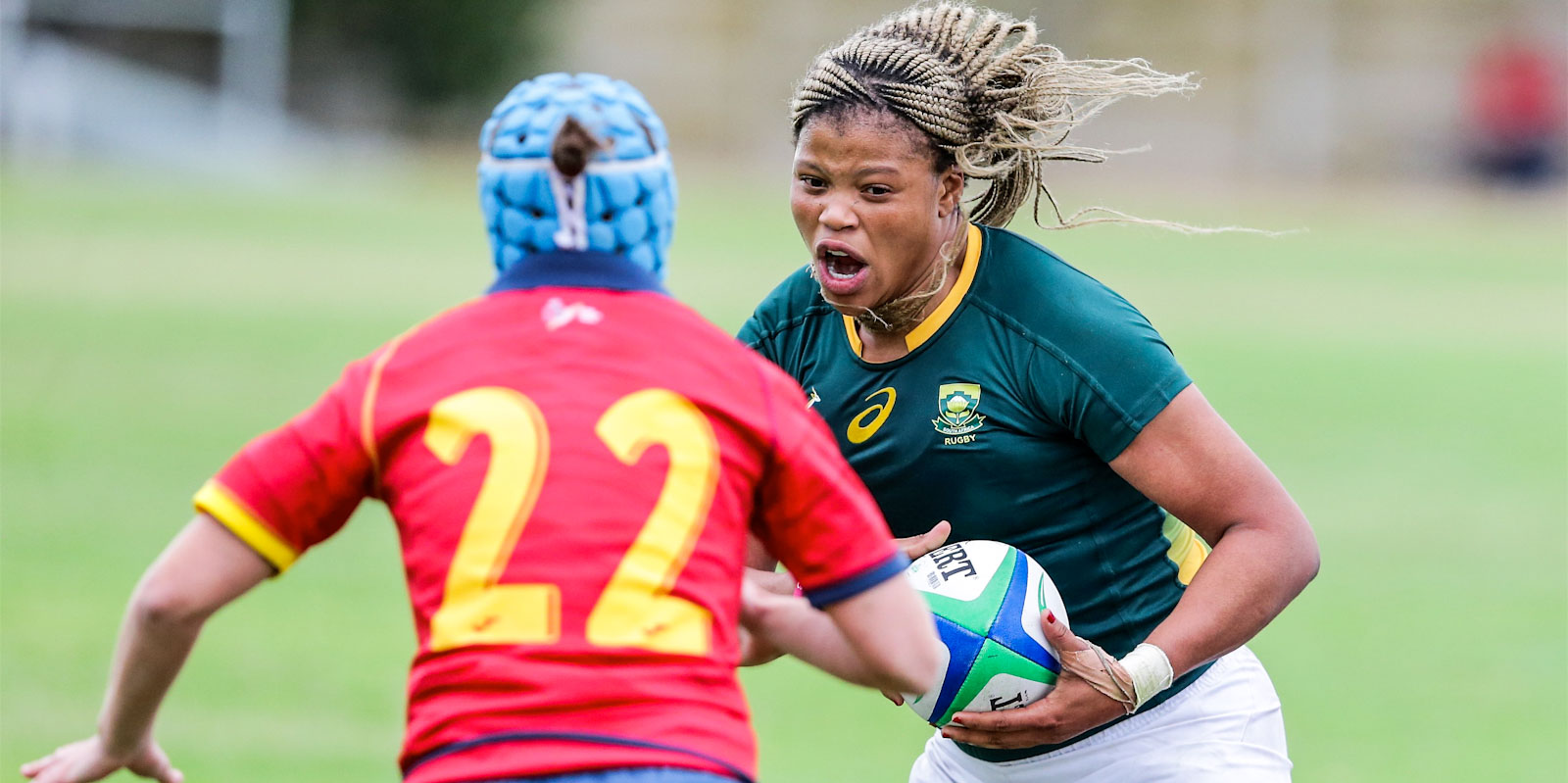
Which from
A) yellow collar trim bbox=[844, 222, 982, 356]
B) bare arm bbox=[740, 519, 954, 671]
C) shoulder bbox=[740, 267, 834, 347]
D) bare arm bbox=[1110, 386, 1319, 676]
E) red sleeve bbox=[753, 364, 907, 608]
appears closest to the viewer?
red sleeve bbox=[753, 364, 907, 608]

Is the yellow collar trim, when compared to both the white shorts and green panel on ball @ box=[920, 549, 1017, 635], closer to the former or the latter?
green panel on ball @ box=[920, 549, 1017, 635]

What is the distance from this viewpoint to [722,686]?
2893 mm

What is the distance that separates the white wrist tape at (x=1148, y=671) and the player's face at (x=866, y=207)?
3.21 ft

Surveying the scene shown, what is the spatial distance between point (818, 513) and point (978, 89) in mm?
1852

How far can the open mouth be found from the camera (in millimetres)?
4297

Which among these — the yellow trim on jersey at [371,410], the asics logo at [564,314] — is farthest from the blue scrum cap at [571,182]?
the yellow trim on jersey at [371,410]

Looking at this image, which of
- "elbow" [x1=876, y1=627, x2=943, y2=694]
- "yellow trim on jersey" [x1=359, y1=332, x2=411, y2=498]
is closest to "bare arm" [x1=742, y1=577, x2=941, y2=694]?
"elbow" [x1=876, y1=627, x2=943, y2=694]

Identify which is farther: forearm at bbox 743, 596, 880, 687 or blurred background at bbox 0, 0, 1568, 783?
blurred background at bbox 0, 0, 1568, 783

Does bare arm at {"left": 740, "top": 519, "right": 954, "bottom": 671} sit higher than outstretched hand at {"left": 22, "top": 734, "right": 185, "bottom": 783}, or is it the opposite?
bare arm at {"left": 740, "top": 519, "right": 954, "bottom": 671}

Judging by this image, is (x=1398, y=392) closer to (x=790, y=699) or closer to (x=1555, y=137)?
(x=790, y=699)

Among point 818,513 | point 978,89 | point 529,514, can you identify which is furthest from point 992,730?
point 529,514

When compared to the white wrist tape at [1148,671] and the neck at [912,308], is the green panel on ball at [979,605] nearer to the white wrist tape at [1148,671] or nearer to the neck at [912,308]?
the white wrist tape at [1148,671]

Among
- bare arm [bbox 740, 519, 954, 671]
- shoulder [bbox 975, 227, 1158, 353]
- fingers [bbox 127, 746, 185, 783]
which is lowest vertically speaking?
fingers [bbox 127, 746, 185, 783]

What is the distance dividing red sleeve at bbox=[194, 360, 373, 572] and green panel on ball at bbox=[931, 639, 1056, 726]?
1703mm
